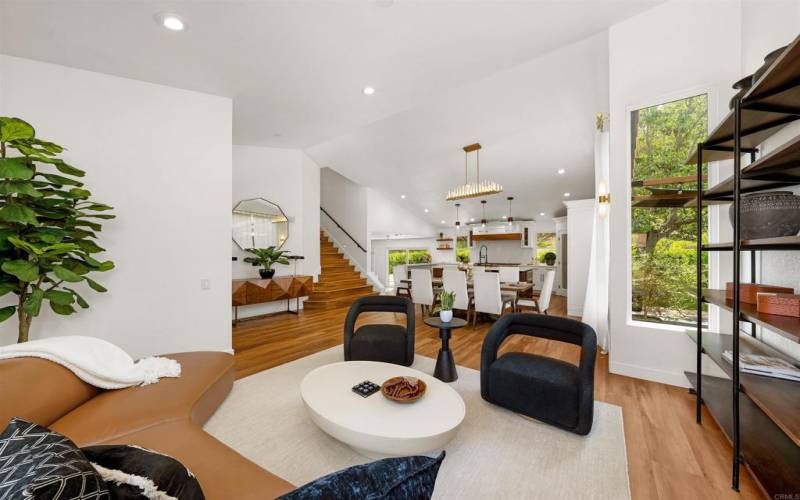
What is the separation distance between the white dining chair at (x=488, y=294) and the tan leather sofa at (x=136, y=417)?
3.72 meters

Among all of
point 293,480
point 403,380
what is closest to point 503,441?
point 403,380

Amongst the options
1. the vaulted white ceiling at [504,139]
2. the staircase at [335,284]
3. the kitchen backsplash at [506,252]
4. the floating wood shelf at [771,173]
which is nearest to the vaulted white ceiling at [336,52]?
the vaulted white ceiling at [504,139]

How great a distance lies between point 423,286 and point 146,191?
4.00 meters

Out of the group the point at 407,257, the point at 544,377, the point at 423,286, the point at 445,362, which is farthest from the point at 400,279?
the point at 544,377

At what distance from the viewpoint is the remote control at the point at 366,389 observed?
1937mm

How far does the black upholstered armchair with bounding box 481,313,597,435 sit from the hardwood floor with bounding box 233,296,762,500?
0.37 m

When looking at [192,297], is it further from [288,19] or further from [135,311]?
[288,19]

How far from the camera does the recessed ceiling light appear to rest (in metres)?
2.44

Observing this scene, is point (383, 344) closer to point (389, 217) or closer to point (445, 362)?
point (445, 362)

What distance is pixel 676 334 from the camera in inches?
106

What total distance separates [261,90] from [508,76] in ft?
10.1

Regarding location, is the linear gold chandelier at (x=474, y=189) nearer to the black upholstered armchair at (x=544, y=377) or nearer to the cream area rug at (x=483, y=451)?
the black upholstered armchair at (x=544, y=377)

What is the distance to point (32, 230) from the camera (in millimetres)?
2318

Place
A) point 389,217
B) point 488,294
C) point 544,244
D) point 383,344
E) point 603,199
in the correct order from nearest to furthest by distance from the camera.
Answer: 1. point 383,344
2. point 603,199
3. point 488,294
4. point 389,217
5. point 544,244
